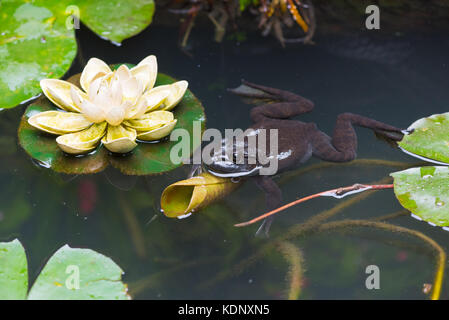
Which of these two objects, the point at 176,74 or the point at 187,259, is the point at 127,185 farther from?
the point at 176,74

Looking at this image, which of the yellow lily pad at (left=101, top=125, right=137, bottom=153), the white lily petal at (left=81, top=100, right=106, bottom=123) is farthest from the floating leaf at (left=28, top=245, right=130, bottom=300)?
the white lily petal at (left=81, top=100, right=106, bottom=123)

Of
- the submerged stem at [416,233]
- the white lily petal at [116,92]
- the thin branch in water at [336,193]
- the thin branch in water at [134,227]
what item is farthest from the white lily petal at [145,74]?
the submerged stem at [416,233]

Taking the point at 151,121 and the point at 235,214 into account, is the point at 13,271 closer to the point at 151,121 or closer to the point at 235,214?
the point at 151,121

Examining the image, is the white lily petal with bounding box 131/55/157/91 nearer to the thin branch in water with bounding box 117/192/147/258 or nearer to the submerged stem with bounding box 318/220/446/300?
the thin branch in water with bounding box 117/192/147/258

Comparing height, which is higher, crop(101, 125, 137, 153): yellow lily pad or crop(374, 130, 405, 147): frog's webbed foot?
crop(101, 125, 137, 153): yellow lily pad

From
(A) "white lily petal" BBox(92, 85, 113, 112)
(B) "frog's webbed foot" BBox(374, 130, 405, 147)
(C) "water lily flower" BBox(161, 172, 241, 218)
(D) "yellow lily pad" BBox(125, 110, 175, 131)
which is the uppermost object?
(A) "white lily petal" BBox(92, 85, 113, 112)

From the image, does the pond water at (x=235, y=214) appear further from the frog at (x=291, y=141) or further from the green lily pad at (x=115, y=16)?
the green lily pad at (x=115, y=16)

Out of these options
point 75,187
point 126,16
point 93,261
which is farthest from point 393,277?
point 126,16
